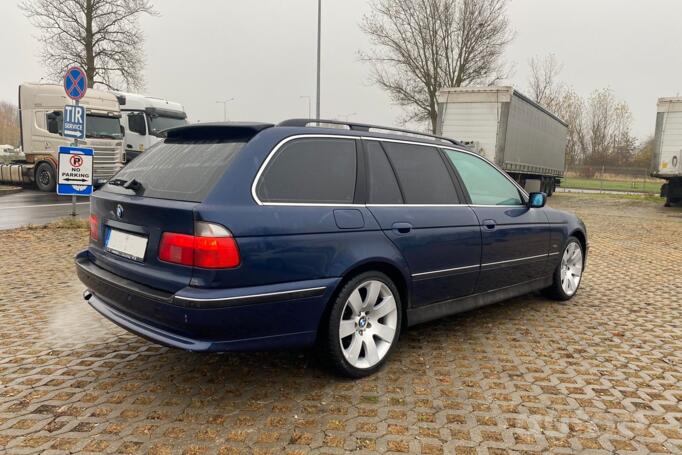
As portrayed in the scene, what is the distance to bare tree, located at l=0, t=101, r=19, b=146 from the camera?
87.5 meters

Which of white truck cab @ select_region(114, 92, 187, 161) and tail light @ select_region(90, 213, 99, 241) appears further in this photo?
white truck cab @ select_region(114, 92, 187, 161)

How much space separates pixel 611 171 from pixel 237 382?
159ft

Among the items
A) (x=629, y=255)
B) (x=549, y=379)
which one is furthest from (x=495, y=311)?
(x=629, y=255)

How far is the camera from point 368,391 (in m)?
3.05

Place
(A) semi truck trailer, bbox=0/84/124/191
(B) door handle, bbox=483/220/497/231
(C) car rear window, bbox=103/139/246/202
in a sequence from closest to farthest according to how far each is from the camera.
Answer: (C) car rear window, bbox=103/139/246/202
(B) door handle, bbox=483/220/497/231
(A) semi truck trailer, bbox=0/84/124/191

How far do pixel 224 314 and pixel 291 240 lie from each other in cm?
54

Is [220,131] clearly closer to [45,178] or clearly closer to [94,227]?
[94,227]

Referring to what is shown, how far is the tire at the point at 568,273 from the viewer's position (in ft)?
16.6

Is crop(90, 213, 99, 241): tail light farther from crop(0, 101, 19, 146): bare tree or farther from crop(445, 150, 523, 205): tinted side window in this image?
crop(0, 101, 19, 146): bare tree

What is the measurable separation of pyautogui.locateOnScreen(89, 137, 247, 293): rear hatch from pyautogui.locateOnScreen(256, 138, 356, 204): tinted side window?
27 cm

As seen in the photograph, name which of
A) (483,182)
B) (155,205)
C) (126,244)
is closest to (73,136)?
(126,244)

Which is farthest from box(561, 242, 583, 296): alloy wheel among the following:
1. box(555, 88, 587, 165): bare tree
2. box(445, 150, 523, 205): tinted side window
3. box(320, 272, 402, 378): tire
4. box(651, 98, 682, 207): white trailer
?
box(555, 88, 587, 165): bare tree

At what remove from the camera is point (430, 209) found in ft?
11.8

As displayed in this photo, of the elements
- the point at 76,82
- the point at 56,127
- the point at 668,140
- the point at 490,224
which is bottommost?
the point at 490,224
